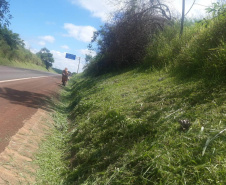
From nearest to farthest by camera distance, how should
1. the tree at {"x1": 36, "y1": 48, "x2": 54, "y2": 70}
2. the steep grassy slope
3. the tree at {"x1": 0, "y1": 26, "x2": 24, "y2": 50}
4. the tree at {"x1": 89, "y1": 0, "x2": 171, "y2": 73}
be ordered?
the steep grassy slope < the tree at {"x1": 89, "y1": 0, "x2": 171, "y2": 73} < the tree at {"x1": 0, "y1": 26, "x2": 24, "y2": 50} < the tree at {"x1": 36, "y1": 48, "x2": 54, "y2": 70}

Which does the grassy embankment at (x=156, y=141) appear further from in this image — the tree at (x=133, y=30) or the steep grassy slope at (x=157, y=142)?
the tree at (x=133, y=30)

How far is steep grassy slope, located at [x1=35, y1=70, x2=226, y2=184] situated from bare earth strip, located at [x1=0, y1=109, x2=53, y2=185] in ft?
1.64

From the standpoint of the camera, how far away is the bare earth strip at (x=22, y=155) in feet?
10.0

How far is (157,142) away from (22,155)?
2219 mm

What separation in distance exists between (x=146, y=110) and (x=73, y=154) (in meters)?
1.50

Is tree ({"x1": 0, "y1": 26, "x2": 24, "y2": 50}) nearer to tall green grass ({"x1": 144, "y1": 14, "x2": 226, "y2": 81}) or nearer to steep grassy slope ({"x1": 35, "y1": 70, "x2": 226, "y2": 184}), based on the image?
tall green grass ({"x1": 144, "y1": 14, "x2": 226, "y2": 81})

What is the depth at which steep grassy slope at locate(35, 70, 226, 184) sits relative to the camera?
2.29m

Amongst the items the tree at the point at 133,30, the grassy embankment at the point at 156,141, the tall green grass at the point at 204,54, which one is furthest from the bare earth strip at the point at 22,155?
the tree at the point at 133,30

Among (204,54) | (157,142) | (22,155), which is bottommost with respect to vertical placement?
(22,155)

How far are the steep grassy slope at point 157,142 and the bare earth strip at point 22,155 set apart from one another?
0.50m

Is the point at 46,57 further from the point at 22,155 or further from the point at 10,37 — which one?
the point at 22,155

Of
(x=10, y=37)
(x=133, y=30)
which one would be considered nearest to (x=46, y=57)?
(x=10, y=37)

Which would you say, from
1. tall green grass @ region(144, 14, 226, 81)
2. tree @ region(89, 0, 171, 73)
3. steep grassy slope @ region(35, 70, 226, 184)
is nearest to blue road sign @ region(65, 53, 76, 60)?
tree @ region(89, 0, 171, 73)

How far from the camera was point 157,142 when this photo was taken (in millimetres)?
2863
